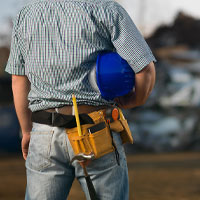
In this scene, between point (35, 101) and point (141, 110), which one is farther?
point (141, 110)

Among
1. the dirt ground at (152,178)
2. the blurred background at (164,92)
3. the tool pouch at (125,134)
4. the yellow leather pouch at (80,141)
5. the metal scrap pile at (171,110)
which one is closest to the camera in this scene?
the yellow leather pouch at (80,141)

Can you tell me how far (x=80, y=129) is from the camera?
150cm

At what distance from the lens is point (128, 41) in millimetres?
1505

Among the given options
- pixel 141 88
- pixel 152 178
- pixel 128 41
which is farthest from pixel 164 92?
pixel 128 41

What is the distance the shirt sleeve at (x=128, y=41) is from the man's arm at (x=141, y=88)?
0.04m

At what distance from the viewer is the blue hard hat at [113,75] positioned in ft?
5.03

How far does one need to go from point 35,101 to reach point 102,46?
0.31 m

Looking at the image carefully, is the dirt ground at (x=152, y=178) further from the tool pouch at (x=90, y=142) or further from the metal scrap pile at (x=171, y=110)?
the tool pouch at (x=90, y=142)

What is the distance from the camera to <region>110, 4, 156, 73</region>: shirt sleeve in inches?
58.9

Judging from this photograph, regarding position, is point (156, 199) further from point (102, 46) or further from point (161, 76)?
point (161, 76)

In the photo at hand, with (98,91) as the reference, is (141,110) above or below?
below

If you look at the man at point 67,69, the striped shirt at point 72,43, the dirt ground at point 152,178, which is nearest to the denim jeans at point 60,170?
the man at point 67,69

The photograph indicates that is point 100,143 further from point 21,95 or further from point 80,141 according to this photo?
point 21,95

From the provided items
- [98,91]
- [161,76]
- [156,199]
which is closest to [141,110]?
[161,76]
